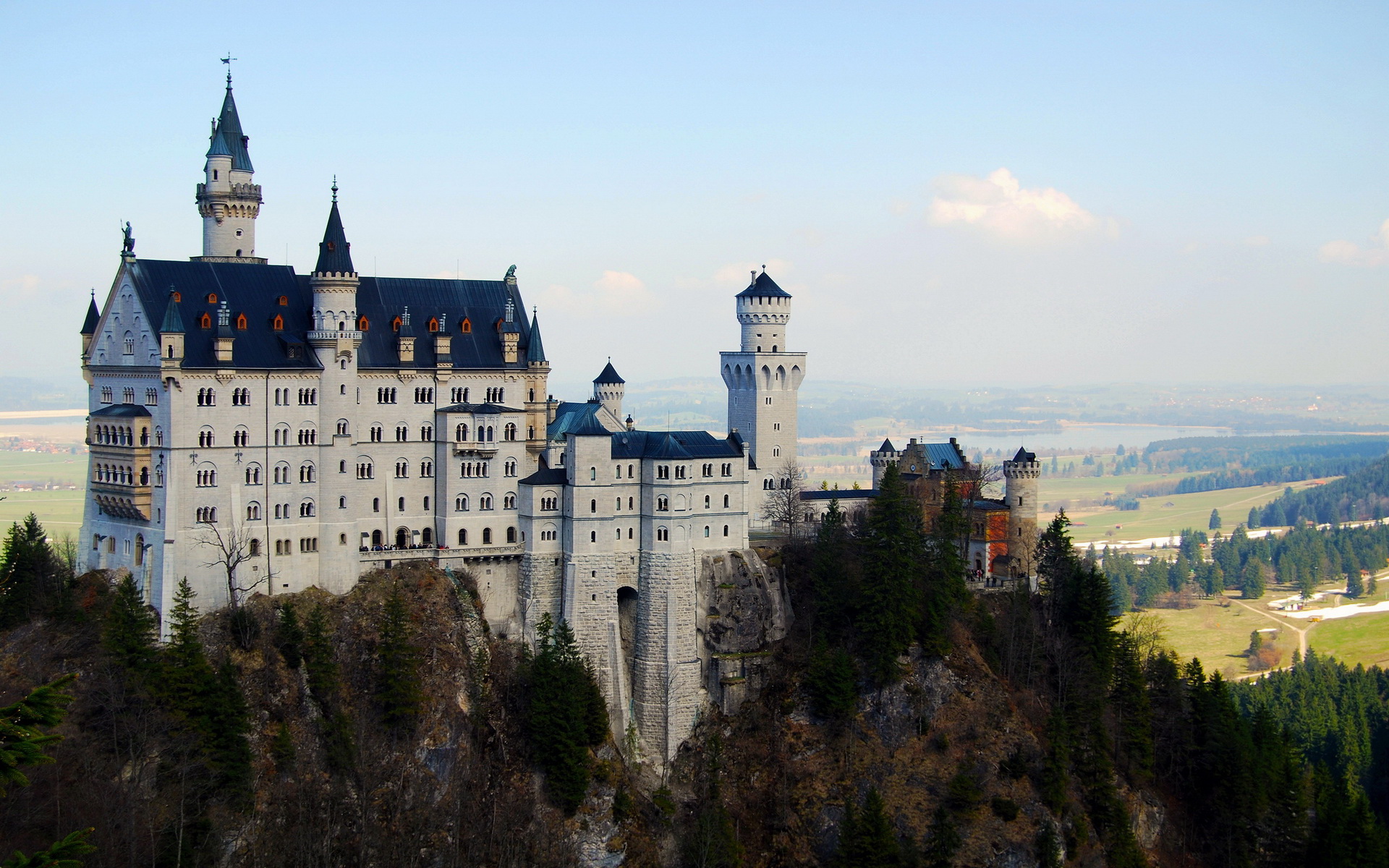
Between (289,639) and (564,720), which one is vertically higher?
(289,639)

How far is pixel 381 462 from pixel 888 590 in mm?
29604

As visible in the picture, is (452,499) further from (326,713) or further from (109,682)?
(109,682)

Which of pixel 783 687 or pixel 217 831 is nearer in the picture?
pixel 217 831

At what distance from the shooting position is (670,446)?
84188 millimetres

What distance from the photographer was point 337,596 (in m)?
78.9

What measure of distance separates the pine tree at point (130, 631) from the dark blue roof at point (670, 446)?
26541mm

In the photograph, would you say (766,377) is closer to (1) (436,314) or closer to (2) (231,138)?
(1) (436,314)

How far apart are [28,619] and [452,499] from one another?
74.3 feet

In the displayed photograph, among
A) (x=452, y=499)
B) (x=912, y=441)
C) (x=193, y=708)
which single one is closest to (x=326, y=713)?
(x=193, y=708)

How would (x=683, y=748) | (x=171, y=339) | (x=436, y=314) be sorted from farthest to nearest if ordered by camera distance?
(x=436, y=314)
(x=683, y=748)
(x=171, y=339)

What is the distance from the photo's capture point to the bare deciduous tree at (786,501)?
91.5 m

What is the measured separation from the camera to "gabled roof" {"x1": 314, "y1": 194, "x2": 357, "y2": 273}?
264 feet

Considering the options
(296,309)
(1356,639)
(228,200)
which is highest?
(228,200)

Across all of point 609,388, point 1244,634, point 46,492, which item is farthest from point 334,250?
point 1244,634
